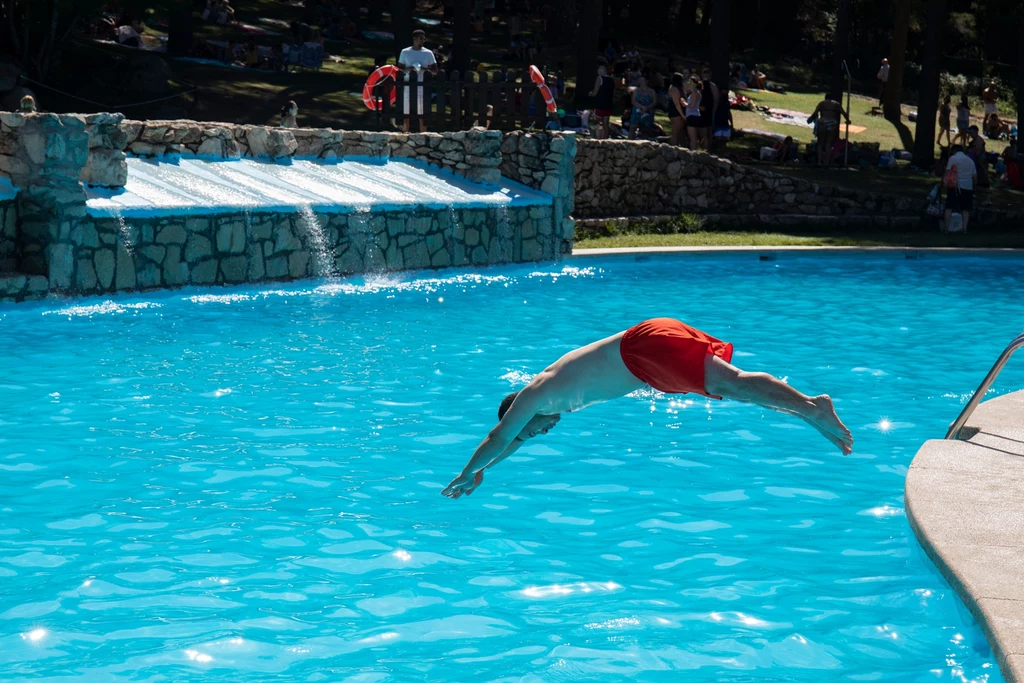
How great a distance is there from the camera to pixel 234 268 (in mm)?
14812

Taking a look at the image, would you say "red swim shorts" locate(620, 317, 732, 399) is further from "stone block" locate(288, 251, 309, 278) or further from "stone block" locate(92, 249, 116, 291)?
"stone block" locate(288, 251, 309, 278)

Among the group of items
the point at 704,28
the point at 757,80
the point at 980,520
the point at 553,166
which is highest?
the point at 704,28

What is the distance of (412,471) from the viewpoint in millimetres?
8227

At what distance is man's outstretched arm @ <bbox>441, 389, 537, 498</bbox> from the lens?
18.1 ft

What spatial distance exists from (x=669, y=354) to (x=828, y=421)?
2.53 feet

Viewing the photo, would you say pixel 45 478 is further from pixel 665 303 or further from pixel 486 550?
pixel 665 303

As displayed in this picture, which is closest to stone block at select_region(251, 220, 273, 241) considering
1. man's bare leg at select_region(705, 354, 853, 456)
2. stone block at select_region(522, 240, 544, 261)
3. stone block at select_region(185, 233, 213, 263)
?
stone block at select_region(185, 233, 213, 263)

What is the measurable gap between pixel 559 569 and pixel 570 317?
297 inches

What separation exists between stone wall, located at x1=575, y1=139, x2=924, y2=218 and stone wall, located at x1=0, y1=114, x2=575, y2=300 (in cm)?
261

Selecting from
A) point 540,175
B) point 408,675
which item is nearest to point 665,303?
point 540,175

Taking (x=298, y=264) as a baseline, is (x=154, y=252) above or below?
above

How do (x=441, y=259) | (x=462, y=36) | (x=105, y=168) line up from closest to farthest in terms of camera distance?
(x=105, y=168)
(x=441, y=259)
(x=462, y=36)

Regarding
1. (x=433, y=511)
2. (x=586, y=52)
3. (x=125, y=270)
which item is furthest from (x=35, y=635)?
(x=586, y=52)

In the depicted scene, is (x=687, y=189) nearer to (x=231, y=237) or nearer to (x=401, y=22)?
(x=231, y=237)
